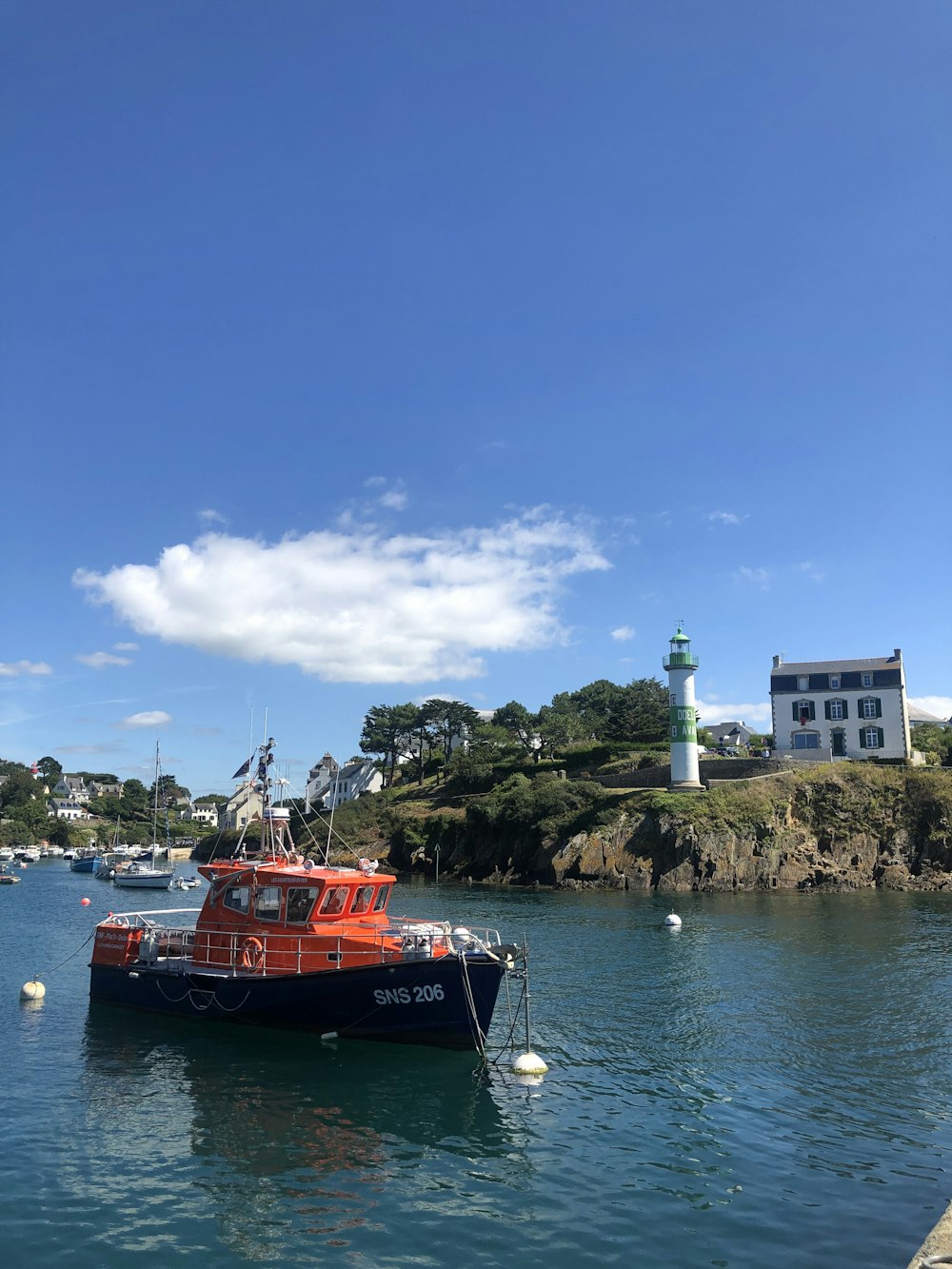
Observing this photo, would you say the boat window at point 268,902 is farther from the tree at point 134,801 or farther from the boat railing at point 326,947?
the tree at point 134,801

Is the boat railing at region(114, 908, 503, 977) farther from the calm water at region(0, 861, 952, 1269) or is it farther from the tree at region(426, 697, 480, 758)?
the tree at region(426, 697, 480, 758)

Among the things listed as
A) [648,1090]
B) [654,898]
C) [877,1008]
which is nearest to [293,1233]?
[648,1090]

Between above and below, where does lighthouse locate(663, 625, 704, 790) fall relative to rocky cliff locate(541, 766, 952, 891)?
above

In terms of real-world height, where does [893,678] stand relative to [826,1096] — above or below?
above

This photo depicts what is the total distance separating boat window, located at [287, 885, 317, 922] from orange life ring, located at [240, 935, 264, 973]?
1.24m

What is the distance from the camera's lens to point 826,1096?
63.3ft

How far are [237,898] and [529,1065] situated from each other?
385 inches

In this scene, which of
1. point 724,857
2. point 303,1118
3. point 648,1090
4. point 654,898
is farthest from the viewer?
point 724,857

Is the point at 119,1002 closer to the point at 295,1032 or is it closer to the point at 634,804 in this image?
the point at 295,1032

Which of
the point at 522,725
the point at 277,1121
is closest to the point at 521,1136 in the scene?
the point at 277,1121

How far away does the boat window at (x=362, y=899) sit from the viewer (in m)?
25.1

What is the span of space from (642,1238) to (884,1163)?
5411 millimetres

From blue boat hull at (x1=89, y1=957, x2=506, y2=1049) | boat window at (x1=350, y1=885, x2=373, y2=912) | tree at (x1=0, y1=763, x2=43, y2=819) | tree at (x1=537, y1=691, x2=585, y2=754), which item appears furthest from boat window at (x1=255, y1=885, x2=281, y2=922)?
tree at (x1=0, y1=763, x2=43, y2=819)

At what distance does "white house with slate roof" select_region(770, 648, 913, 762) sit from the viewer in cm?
7688
